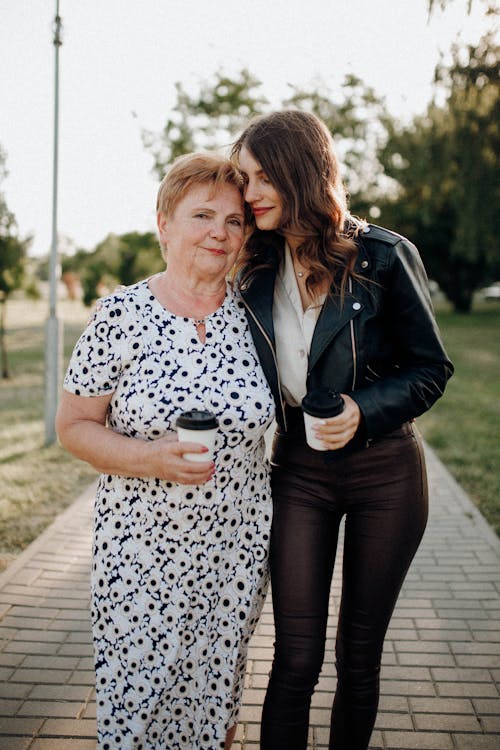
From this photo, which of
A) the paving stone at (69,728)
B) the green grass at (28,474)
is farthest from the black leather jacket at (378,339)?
the green grass at (28,474)

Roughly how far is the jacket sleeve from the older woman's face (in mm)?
560

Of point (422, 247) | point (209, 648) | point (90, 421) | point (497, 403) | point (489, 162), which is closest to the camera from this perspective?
point (90, 421)

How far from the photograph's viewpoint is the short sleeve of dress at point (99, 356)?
2.06 meters

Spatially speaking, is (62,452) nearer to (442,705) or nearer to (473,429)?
(473,429)

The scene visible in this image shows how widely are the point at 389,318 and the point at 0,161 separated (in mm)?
11666

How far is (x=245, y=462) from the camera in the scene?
2.23 meters

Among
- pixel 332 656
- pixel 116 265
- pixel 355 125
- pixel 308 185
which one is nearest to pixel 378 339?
pixel 308 185

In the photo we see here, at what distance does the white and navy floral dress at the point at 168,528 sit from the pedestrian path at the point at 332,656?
0.70 meters

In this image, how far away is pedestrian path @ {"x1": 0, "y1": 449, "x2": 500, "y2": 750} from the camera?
2.82 metres

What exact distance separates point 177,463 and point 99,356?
1.45 feet

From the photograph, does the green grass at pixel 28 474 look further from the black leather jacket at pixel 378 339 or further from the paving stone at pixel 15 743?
the black leather jacket at pixel 378 339

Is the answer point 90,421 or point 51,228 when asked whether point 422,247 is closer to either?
point 51,228

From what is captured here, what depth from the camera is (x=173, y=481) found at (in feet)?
6.60

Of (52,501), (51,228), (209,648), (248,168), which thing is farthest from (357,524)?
(51,228)
